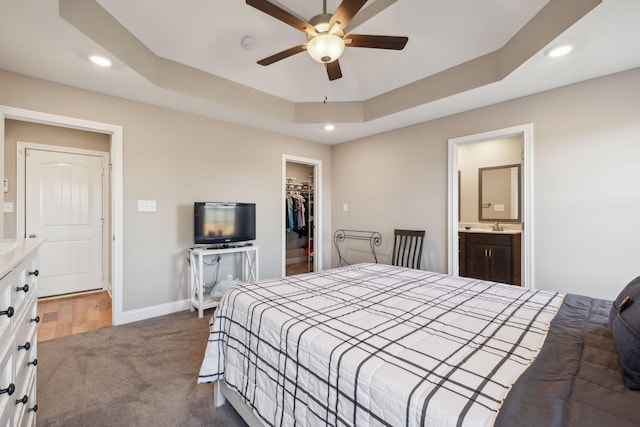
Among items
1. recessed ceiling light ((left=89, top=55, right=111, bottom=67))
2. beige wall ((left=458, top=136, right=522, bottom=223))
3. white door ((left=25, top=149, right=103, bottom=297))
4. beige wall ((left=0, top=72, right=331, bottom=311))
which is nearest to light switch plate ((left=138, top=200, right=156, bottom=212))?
beige wall ((left=0, top=72, right=331, bottom=311))

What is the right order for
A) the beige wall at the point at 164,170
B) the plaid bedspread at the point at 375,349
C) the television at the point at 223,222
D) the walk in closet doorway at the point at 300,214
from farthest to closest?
the walk in closet doorway at the point at 300,214 < the television at the point at 223,222 < the beige wall at the point at 164,170 < the plaid bedspread at the point at 375,349

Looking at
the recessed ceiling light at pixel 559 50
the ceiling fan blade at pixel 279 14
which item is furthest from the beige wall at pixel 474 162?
the ceiling fan blade at pixel 279 14

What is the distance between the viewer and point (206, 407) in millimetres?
1739

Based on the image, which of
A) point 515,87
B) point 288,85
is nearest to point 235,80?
point 288,85

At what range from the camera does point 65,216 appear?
384cm

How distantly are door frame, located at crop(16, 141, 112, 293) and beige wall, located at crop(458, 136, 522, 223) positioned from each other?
17.8 feet

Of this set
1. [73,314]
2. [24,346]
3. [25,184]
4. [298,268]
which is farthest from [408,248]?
[25,184]

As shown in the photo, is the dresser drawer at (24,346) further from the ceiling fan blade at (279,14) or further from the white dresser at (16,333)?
the ceiling fan blade at (279,14)

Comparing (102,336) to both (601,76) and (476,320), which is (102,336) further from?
(601,76)

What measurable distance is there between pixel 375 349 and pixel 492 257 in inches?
143

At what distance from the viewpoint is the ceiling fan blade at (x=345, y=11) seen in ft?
5.36

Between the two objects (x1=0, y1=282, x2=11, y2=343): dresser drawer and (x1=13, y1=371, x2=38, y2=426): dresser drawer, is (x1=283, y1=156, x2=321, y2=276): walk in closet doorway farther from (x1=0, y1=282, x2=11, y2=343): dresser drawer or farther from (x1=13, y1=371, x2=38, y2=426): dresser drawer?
(x1=0, y1=282, x2=11, y2=343): dresser drawer

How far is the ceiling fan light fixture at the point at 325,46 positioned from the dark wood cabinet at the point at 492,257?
3.32 meters

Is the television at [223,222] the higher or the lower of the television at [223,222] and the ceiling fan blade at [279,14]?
the lower
